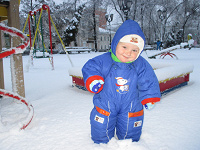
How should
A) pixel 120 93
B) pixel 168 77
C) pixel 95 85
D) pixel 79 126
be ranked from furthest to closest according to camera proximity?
pixel 168 77
pixel 79 126
pixel 120 93
pixel 95 85

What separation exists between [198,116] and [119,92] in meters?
1.51

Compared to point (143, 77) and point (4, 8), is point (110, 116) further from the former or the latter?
point (4, 8)

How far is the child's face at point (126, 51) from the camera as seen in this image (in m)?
1.43

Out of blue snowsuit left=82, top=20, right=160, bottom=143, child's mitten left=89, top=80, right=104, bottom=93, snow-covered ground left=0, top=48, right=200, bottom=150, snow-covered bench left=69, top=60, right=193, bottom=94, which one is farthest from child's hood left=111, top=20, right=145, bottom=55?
snow-covered bench left=69, top=60, right=193, bottom=94

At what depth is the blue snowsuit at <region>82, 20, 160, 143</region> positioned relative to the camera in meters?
1.49

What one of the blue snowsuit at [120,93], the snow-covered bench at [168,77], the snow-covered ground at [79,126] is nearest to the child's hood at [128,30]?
the blue snowsuit at [120,93]

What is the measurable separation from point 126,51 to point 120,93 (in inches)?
14.6

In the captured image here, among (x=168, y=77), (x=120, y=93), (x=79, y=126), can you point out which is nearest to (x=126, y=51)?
(x=120, y=93)

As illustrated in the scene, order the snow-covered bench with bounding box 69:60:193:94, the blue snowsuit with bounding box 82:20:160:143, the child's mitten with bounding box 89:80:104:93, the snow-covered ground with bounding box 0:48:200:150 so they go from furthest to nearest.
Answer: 1. the snow-covered bench with bounding box 69:60:193:94
2. the snow-covered ground with bounding box 0:48:200:150
3. the blue snowsuit with bounding box 82:20:160:143
4. the child's mitten with bounding box 89:80:104:93

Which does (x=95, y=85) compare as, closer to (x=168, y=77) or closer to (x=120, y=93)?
(x=120, y=93)

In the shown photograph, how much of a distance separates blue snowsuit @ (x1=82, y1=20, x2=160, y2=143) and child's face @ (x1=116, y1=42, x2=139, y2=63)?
48mm

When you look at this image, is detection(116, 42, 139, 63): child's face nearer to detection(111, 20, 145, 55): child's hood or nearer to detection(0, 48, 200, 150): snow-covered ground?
detection(111, 20, 145, 55): child's hood

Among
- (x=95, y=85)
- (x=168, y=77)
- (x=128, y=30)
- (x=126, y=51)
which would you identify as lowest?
(x=168, y=77)

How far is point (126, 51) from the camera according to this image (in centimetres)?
143
